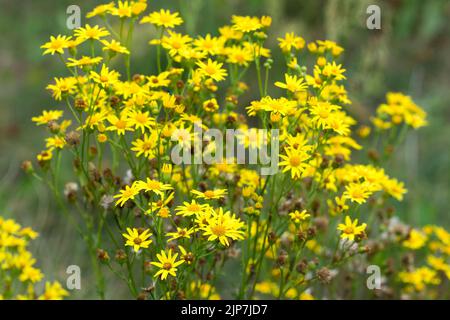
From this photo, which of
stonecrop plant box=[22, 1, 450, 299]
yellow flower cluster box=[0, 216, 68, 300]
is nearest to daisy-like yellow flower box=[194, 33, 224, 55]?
stonecrop plant box=[22, 1, 450, 299]

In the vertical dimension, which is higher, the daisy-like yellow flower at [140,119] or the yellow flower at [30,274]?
the daisy-like yellow flower at [140,119]

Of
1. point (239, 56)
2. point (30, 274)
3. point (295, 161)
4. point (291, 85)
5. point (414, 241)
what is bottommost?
point (30, 274)

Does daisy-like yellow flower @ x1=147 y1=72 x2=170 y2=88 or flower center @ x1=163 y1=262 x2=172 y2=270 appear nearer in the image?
flower center @ x1=163 y1=262 x2=172 y2=270

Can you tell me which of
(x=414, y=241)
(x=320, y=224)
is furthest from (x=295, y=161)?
(x=414, y=241)

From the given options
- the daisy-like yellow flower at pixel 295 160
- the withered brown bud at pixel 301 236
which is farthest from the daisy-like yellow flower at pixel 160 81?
the withered brown bud at pixel 301 236

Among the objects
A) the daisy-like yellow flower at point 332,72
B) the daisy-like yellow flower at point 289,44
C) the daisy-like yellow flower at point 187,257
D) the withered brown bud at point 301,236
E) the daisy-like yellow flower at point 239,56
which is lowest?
the daisy-like yellow flower at point 187,257

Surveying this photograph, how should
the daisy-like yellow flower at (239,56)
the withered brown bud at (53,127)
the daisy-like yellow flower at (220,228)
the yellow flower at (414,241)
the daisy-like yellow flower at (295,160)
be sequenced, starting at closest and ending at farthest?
1. the daisy-like yellow flower at (220,228)
2. the daisy-like yellow flower at (295,160)
3. the withered brown bud at (53,127)
4. the daisy-like yellow flower at (239,56)
5. the yellow flower at (414,241)

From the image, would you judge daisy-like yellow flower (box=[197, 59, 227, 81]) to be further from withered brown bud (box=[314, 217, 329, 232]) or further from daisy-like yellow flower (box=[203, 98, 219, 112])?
withered brown bud (box=[314, 217, 329, 232])

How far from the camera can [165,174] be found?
88.2 inches

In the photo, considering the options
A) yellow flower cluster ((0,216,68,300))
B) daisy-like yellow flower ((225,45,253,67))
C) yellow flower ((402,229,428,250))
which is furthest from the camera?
yellow flower ((402,229,428,250))

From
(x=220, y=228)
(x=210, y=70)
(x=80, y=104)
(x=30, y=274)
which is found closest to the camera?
(x=220, y=228)

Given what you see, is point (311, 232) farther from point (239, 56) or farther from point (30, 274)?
point (30, 274)

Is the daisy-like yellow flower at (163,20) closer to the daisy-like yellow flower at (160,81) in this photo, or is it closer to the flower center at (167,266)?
the daisy-like yellow flower at (160,81)

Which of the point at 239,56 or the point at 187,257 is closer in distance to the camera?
the point at 187,257
